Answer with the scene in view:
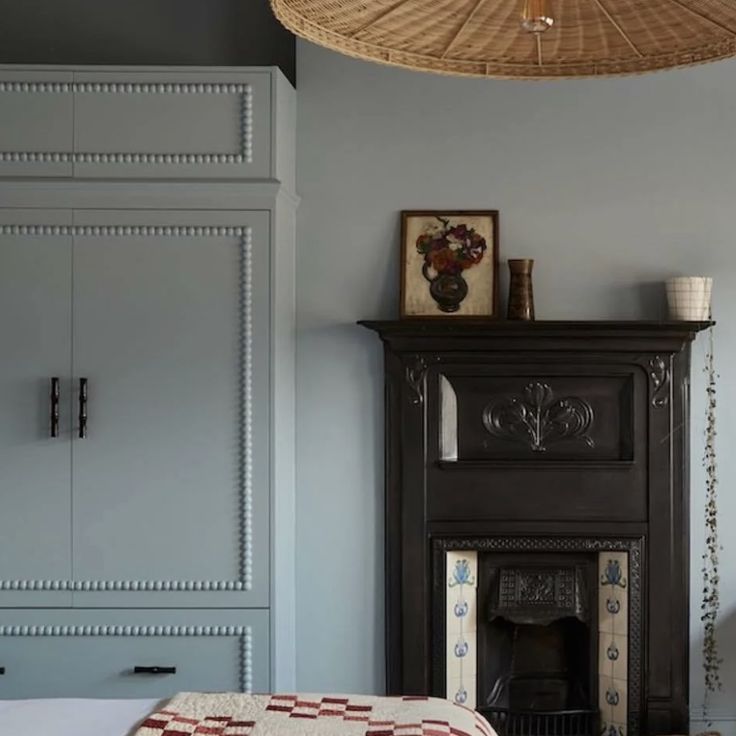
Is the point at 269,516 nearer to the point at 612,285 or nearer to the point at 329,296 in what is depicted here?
the point at 329,296

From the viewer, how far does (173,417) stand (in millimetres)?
3738

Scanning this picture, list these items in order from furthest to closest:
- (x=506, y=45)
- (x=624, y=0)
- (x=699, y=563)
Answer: (x=699, y=563) → (x=506, y=45) → (x=624, y=0)

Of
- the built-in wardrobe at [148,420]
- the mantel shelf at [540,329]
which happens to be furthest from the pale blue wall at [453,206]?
the built-in wardrobe at [148,420]

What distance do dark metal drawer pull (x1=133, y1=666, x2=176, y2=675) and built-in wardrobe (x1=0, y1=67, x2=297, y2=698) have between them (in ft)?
0.05

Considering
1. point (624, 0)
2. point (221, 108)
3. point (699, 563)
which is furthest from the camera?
point (699, 563)

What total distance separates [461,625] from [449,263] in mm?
1184

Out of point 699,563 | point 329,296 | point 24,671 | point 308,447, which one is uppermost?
point 329,296

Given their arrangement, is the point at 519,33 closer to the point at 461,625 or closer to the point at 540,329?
the point at 540,329

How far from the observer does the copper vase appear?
153 inches

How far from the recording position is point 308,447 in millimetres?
4039

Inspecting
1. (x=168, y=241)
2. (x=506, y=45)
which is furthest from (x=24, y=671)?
(x=506, y=45)

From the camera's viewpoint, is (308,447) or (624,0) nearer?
(624,0)

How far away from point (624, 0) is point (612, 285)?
249cm

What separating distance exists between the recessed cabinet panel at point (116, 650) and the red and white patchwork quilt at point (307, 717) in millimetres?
1156
